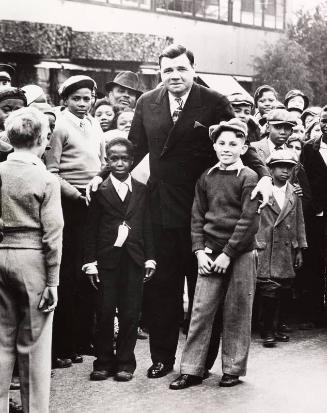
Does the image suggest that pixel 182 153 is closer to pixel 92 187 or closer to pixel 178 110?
pixel 178 110

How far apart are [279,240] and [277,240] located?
0.06 feet

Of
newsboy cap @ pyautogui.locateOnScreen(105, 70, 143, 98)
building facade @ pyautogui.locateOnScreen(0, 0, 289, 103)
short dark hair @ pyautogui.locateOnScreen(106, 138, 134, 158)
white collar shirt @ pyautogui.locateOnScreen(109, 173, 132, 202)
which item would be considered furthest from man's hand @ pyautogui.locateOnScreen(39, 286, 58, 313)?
building facade @ pyautogui.locateOnScreen(0, 0, 289, 103)

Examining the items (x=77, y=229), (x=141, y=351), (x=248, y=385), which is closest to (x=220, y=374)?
(x=248, y=385)

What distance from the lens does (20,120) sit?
450 cm

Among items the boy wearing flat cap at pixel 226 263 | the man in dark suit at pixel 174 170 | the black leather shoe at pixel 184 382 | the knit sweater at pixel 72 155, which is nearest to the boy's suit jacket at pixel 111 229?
the man in dark suit at pixel 174 170

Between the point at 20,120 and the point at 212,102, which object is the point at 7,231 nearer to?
the point at 20,120

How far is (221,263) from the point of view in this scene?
5.61m

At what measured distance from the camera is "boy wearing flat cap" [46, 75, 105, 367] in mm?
6047

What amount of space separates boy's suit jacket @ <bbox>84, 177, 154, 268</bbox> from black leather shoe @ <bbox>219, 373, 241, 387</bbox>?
1.03 meters

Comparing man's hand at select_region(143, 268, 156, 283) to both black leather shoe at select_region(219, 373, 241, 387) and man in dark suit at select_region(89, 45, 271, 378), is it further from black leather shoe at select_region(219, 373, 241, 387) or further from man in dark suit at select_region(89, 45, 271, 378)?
black leather shoe at select_region(219, 373, 241, 387)

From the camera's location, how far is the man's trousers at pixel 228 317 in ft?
18.7

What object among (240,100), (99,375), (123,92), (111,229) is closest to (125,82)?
(123,92)

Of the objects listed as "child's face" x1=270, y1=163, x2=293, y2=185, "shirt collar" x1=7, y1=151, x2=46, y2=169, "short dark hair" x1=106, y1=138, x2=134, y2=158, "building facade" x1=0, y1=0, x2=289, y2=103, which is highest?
"building facade" x1=0, y1=0, x2=289, y2=103

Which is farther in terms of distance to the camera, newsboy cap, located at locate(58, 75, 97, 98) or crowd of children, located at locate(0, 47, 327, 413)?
newsboy cap, located at locate(58, 75, 97, 98)
